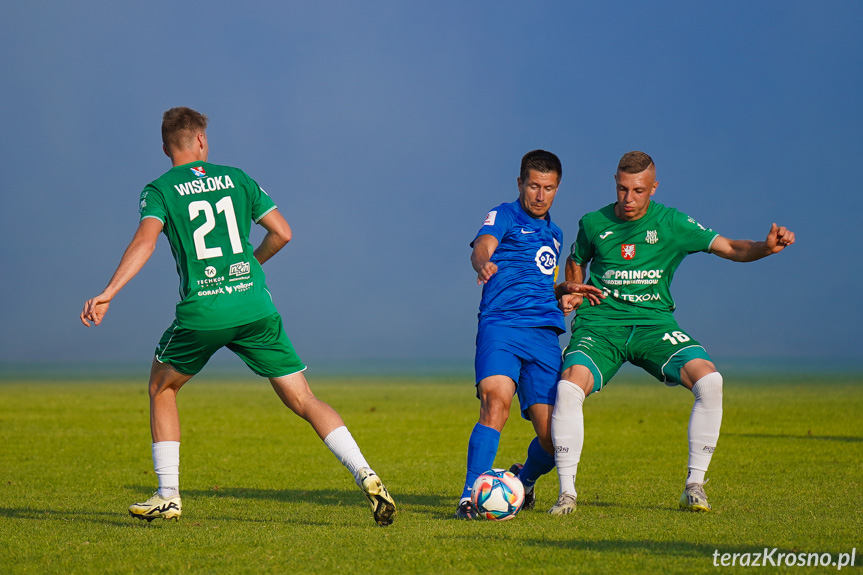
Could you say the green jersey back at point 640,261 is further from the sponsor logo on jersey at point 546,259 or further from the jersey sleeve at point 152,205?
the jersey sleeve at point 152,205

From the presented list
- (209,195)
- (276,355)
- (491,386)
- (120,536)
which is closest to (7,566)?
(120,536)

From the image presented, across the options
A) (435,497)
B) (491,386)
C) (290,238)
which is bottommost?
(435,497)

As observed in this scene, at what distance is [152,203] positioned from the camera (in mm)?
6441

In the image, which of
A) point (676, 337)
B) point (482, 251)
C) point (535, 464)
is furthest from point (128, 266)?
point (676, 337)

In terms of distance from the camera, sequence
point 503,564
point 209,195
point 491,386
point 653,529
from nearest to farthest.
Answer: point 503,564, point 653,529, point 209,195, point 491,386

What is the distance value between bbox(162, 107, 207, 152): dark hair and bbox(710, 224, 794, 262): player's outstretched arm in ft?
14.4

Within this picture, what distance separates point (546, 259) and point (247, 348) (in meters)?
2.62

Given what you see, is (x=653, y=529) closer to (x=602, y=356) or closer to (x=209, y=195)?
(x=602, y=356)

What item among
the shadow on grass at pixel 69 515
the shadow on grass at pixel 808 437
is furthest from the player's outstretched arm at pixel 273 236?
the shadow on grass at pixel 808 437

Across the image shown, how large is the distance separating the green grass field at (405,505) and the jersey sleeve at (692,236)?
85.6 inches

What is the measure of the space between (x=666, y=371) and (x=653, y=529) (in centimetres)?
165

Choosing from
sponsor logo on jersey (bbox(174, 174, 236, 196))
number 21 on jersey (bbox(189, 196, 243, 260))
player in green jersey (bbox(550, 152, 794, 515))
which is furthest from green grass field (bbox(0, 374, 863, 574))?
sponsor logo on jersey (bbox(174, 174, 236, 196))

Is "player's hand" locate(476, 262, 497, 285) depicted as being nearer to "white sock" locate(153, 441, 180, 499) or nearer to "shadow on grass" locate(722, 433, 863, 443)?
"white sock" locate(153, 441, 180, 499)

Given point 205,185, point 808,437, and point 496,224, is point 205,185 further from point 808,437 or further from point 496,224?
point 808,437
